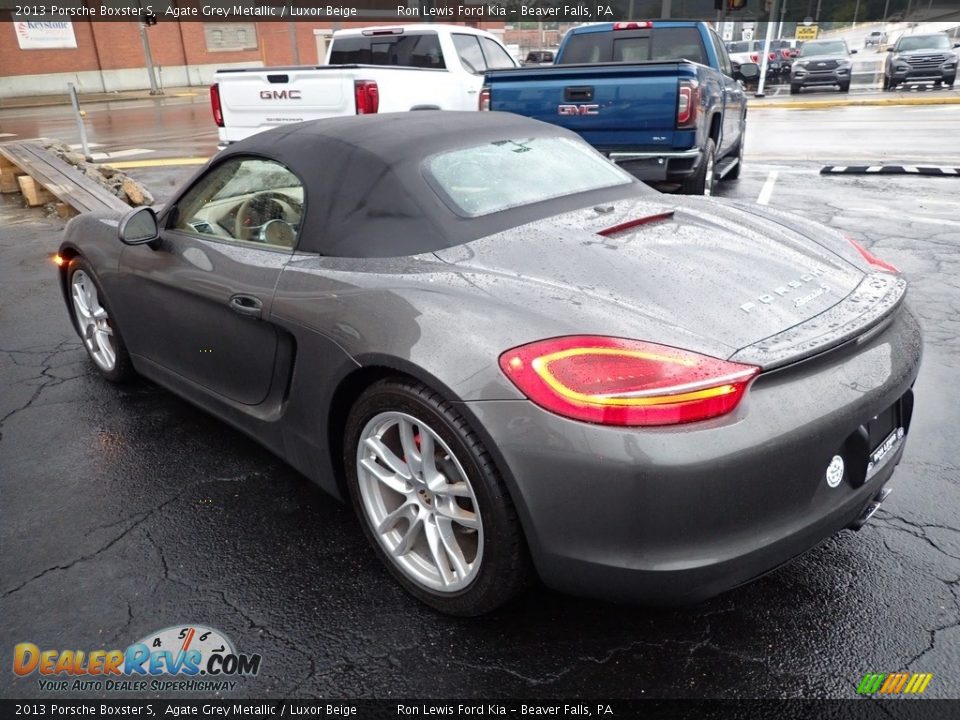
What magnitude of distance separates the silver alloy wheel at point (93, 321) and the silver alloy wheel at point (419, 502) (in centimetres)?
222

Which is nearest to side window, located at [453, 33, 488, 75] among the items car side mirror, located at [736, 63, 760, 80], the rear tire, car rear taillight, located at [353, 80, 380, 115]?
car rear taillight, located at [353, 80, 380, 115]

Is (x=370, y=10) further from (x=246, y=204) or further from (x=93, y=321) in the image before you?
(x=246, y=204)

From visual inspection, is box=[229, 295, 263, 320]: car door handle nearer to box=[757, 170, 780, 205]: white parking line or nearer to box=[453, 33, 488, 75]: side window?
box=[757, 170, 780, 205]: white parking line

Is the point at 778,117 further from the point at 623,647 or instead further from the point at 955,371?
the point at 623,647

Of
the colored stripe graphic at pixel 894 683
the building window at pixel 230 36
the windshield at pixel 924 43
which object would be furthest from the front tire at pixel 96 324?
the building window at pixel 230 36

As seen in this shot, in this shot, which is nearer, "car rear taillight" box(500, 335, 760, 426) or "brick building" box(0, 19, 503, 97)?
"car rear taillight" box(500, 335, 760, 426)

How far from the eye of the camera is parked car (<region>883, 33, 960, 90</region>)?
2258cm

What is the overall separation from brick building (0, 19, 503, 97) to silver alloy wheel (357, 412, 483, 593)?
3400 centimetres

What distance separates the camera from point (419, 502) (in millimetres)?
2357

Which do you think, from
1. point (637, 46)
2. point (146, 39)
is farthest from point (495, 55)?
point (146, 39)

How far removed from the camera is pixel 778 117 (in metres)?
17.6

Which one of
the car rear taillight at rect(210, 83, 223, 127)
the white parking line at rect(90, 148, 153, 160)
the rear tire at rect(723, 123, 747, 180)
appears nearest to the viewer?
the car rear taillight at rect(210, 83, 223, 127)

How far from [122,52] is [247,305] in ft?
133

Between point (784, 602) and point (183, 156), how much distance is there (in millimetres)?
13662
